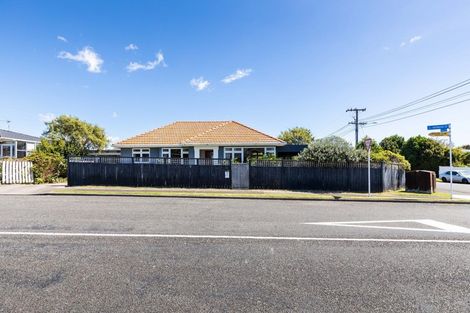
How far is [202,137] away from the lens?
23094 millimetres

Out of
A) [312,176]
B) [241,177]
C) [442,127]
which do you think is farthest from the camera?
[312,176]

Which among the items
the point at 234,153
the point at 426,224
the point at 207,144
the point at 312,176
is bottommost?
the point at 426,224

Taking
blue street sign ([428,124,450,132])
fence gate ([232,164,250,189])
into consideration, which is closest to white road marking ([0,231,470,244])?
fence gate ([232,164,250,189])

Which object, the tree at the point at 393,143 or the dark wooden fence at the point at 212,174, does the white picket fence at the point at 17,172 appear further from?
the tree at the point at 393,143

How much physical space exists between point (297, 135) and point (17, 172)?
49.5 metres

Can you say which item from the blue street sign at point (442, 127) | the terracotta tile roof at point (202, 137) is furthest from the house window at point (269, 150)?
the blue street sign at point (442, 127)

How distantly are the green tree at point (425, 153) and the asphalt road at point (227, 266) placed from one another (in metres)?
41.3

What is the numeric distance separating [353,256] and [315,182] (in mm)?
12579

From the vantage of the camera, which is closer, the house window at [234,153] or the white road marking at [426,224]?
the white road marking at [426,224]

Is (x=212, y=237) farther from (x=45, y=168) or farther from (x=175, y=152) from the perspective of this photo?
(x=175, y=152)

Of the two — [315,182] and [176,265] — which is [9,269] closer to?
[176,265]

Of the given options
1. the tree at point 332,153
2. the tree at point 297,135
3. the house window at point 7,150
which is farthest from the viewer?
the tree at point 297,135

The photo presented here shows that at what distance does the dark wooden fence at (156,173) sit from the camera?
16.7 metres

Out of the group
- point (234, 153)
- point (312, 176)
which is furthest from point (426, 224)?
point (234, 153)
